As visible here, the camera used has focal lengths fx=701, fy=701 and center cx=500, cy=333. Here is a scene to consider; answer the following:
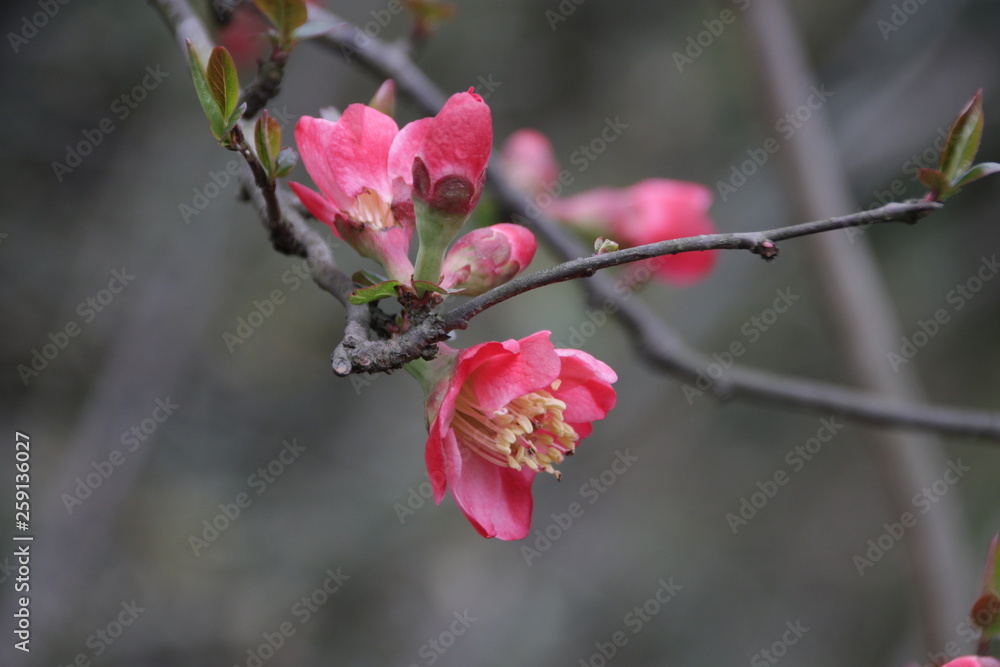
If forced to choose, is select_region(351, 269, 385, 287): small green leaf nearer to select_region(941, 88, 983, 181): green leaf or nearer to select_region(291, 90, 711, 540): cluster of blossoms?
select_region(291, 90, 711, 540): cluster of blossoms

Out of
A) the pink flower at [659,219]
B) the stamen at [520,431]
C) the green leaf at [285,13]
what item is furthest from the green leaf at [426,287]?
the pink flower at [659,219]

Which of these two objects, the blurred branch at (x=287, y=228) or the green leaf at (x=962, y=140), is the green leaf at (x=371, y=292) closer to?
the blurred branch at (x=287, y=228)

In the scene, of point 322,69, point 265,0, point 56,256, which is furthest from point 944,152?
point 56,256

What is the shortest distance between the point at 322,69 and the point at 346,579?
74.1 inches

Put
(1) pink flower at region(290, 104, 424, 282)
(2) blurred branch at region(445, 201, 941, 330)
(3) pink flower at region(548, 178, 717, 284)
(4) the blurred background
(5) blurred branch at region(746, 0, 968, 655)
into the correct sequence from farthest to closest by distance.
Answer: (4) the blurred background → (5) blurred branch at region(746, 0, 968, 655) → (3) pink flower at region(548, 178, 717, 284) → (1) pink flower at region(290, 104, 424, 282) → (2) blurred branch at region(445, 201, 941, 330)

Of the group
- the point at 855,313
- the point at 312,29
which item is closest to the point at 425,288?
the point at 312,29

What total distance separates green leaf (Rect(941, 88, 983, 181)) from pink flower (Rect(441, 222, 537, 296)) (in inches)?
12.6

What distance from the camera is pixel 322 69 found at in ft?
7.25

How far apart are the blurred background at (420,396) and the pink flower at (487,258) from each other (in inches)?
51.2

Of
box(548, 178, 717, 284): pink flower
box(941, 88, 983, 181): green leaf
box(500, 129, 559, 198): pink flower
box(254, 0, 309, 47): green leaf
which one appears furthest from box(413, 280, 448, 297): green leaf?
box(500, 129, 559, 198): pink flower

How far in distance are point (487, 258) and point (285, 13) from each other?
0.28 metres

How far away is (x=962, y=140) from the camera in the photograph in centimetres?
53

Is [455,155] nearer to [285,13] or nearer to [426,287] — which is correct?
[426,287]

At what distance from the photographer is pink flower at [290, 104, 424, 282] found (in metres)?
0.56
